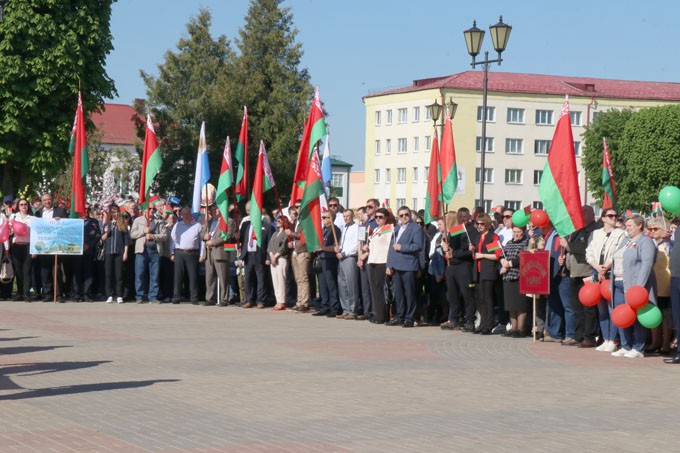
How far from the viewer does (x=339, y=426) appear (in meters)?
10.0

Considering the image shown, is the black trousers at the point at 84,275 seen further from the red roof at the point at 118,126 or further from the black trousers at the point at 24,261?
the red roof at the point at 118,126

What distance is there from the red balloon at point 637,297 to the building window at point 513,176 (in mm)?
109626

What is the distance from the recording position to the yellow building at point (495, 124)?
12050cm

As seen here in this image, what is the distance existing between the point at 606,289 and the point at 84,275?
13.0 metres

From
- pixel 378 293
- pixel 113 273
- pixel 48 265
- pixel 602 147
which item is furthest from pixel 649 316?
pixel 602 147

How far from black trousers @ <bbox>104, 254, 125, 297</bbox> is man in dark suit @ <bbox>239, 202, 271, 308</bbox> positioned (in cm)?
264

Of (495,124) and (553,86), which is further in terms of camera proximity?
(553,86)

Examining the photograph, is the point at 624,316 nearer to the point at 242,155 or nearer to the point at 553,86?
the point at 242,155

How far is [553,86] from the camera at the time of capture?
411ft

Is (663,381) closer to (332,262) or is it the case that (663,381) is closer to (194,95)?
(332,262)

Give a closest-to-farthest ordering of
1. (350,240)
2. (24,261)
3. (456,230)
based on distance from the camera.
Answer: (456,230)
(350,240)
(24,261)

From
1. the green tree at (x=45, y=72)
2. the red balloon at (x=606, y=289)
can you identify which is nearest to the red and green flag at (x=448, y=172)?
the red balloon at (x=606, y=289)

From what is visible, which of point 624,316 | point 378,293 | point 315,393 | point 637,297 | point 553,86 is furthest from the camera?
point 553,86

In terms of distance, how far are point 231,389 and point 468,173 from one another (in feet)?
357
